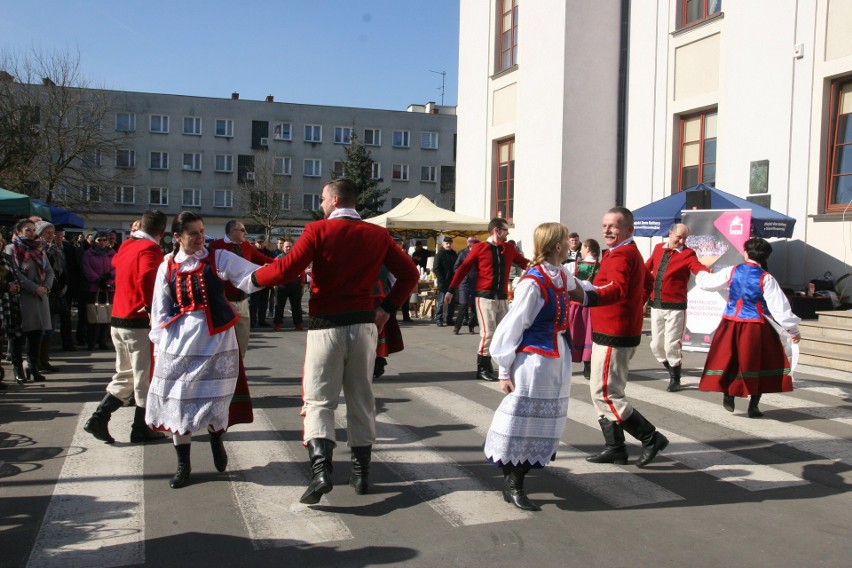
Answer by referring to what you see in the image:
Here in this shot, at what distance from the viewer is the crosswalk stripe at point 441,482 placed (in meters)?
4.75

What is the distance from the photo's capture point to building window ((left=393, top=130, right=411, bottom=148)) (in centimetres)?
6438

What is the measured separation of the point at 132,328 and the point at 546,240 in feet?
11.7

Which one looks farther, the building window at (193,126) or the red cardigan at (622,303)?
the building window at (193,126)

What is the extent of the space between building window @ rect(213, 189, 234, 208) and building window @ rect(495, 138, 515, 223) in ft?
136

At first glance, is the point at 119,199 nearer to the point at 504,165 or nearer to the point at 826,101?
the point at 504,165

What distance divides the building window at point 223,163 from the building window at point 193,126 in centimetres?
242

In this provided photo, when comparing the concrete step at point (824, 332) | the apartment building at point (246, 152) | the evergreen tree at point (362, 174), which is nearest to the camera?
the concrete step at point (824, 332)

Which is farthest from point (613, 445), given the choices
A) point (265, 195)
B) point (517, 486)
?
point (265, 195)

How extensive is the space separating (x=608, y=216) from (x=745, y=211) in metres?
7.48

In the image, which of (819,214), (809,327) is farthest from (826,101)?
(809,327)

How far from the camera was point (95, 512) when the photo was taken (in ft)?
15.6

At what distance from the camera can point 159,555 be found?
13.4 feet

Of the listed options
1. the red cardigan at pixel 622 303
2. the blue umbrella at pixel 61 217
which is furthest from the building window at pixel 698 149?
the blue umbrella at pixel 61 217

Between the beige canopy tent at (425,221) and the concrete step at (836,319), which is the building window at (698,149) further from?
the beige canopy tent at (425,221)
